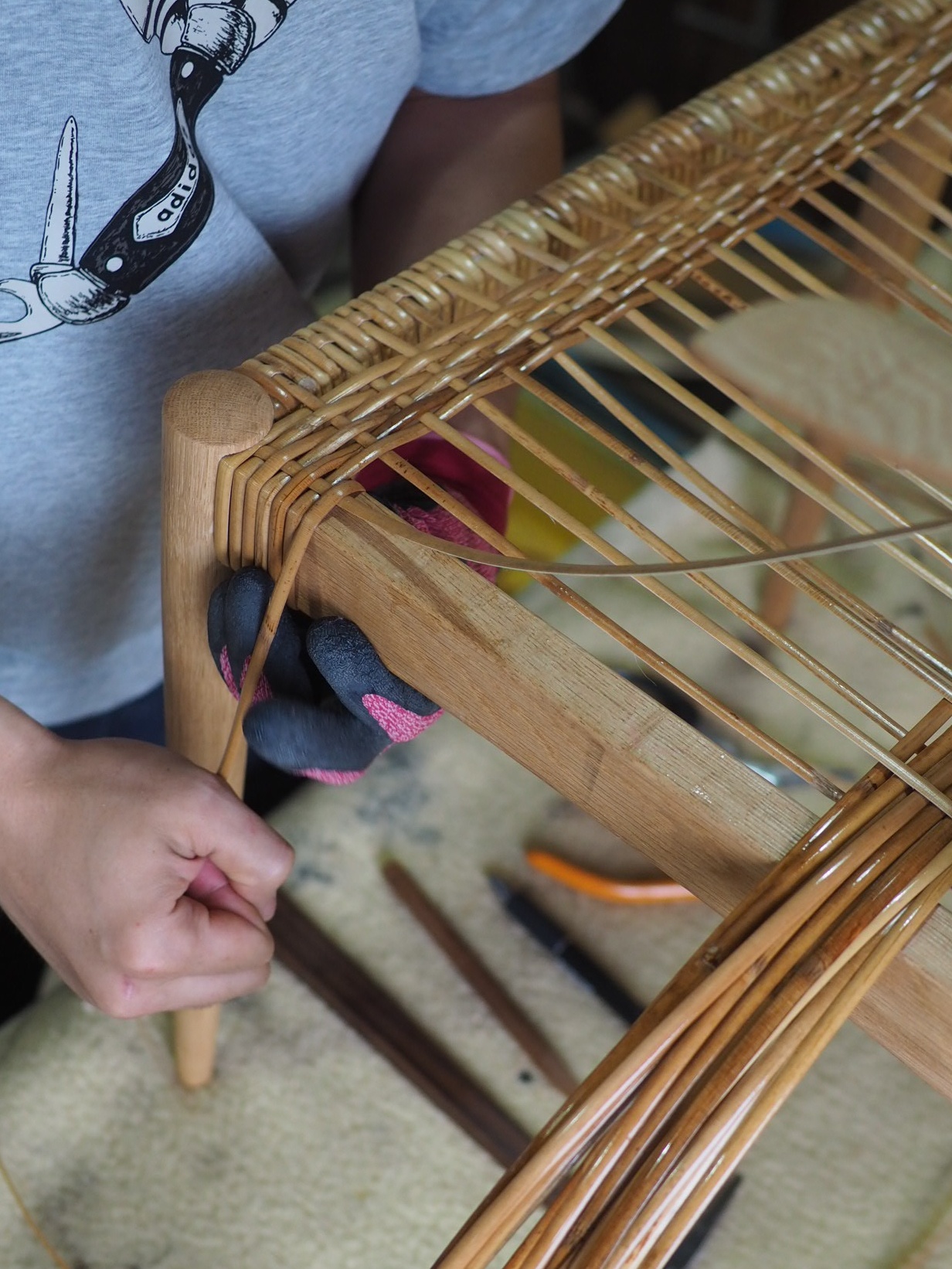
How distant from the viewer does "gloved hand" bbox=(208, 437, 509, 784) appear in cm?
36

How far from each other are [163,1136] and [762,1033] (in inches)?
15.5

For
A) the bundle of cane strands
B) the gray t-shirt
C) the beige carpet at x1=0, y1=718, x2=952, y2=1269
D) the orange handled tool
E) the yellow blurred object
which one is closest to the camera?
the bundle of cane strands

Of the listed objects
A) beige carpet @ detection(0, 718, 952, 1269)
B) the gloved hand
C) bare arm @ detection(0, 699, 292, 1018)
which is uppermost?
the gloved hand

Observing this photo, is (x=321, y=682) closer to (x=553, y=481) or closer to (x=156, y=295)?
(x=156, y=295)

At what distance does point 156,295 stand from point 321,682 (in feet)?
0.66

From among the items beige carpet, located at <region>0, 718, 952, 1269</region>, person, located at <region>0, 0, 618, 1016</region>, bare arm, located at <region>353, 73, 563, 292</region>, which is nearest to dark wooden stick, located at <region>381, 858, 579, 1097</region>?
beige carpet, located at <region>0, 718, 952, 1269</region>

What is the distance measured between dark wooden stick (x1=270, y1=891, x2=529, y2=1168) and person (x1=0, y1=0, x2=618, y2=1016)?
17 centimetres

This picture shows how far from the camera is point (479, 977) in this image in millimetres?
636

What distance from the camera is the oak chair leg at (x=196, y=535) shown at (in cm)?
35

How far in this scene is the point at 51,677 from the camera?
62 centimetres

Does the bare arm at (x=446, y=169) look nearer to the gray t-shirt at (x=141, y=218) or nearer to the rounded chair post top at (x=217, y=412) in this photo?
the gray t-shirt at (x=141, y=218)

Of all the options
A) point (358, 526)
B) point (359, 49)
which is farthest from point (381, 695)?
point (359, 49)

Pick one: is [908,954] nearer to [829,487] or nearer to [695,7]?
[829,487]

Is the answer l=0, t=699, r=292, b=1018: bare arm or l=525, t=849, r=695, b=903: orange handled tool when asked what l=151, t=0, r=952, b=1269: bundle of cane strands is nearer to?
l=0, t=699, r=292, b=1018: bare arm
